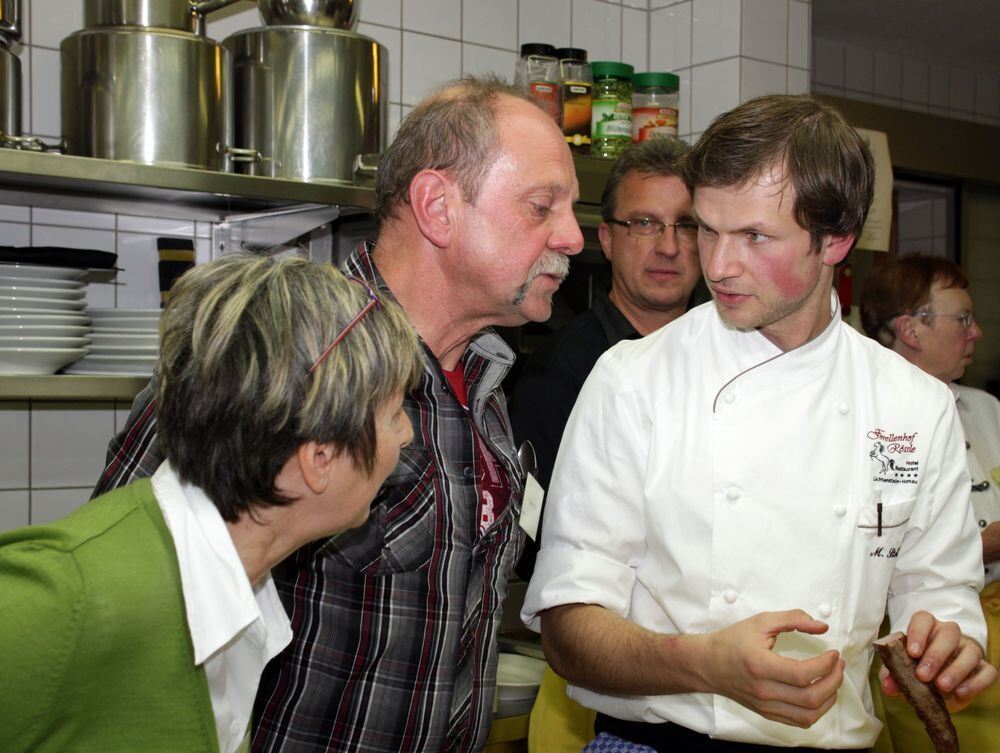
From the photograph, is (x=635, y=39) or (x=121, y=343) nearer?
(x=121, y=343)

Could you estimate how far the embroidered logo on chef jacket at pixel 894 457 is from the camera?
4.73 feet

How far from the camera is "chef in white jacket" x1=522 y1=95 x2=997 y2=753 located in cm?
139

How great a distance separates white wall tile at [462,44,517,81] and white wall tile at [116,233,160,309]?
97 cm

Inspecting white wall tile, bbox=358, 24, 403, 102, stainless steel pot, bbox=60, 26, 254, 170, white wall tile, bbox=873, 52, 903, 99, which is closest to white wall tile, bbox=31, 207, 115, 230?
stainless steel pot, bbox=60, 26, 254, 170

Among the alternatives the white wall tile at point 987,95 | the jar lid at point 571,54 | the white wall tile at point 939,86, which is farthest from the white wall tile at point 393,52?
the white wall tile at point 987,95

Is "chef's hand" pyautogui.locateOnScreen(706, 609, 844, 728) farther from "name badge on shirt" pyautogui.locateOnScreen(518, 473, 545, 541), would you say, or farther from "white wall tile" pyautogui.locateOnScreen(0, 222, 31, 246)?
"white wall tile" pyautogui.locateOnScreen(0, 222, 31, 246)

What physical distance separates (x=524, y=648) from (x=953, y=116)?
399cm

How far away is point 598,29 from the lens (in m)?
3.04

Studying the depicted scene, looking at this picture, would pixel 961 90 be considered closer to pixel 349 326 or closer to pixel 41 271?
pixel 41 271

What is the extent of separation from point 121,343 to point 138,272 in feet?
1.19

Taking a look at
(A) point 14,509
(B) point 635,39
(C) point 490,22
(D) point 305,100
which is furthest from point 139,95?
(B) point 635,39

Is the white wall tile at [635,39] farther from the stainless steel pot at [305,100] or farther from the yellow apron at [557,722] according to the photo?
the yellow apron at [557,722]

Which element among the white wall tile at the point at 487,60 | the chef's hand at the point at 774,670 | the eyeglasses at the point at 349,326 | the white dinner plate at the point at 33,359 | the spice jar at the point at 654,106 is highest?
the white wall tile at the point at 487,60

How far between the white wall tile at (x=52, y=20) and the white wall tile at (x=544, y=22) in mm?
1157
